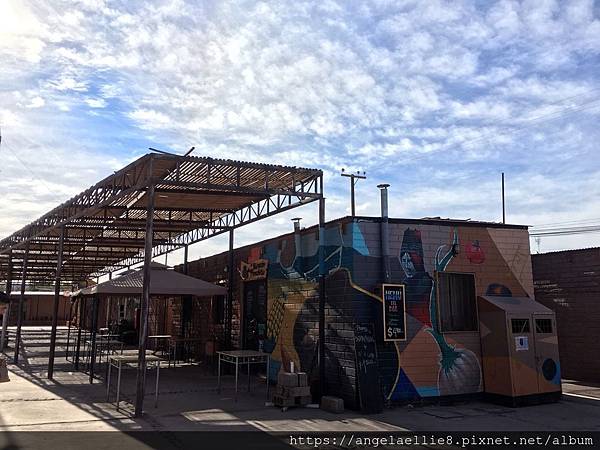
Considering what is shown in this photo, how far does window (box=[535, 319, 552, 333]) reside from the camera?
10578 mm

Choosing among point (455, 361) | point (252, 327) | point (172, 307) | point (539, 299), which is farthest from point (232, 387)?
point (172, 307)

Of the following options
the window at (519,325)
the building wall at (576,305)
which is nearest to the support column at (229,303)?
the window at (519,325)

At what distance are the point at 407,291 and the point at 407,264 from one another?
1.77 ft

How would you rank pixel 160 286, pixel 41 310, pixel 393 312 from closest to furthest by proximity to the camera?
pixel 393 312 → pixel 160 286 → pixel 41 310

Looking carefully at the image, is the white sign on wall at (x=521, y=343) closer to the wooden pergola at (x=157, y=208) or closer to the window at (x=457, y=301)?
the window at (x=457, y=301)

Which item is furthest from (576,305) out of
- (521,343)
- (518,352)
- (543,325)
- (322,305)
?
(322,305)

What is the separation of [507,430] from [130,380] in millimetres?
9320

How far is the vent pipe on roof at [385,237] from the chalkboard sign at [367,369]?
1051 millimetres

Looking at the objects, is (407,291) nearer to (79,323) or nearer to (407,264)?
(407,264)

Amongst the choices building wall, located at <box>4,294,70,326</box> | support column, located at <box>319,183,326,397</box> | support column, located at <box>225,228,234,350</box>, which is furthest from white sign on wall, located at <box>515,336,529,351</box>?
building wall, located at <box>4,294,70,326</box>

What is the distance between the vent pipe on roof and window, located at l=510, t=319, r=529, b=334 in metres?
2.64

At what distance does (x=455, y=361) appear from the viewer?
10.5m

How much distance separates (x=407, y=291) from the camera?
10352mm

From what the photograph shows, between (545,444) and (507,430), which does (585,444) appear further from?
(507,430)
